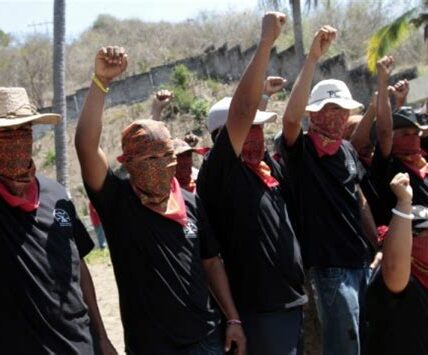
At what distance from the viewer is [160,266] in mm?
3234

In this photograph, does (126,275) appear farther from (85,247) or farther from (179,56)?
(179,56)

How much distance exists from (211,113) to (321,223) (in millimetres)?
920

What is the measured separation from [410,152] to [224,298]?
184 centimetres

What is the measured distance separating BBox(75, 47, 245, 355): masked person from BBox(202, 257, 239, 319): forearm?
0.58ft

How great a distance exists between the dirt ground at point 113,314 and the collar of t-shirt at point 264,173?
1390mm

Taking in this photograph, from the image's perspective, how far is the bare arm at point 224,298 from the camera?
360cm

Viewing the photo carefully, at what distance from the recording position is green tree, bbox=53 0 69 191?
10930 millimetres

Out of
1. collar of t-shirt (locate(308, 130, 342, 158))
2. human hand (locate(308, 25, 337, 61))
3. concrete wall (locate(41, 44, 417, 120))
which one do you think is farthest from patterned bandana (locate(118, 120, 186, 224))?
concrete wall (locate(41, 44, 417, 120))

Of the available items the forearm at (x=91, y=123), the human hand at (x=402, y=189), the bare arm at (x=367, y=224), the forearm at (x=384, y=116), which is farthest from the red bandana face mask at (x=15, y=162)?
the forearm at (x=384, y=116)

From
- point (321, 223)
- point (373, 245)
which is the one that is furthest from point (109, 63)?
point (373, 245)

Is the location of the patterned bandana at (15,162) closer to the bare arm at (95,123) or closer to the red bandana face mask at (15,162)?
the red bandana face mask at (15,162)

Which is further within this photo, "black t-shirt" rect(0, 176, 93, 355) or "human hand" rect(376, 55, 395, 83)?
"human hand" rect(376, 55, 395, 83)

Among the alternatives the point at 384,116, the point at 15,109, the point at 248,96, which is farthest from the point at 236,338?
the point at 384,116

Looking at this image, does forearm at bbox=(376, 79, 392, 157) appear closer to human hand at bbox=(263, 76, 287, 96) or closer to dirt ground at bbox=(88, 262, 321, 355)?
human hand at bbox=(263, 76, 287, 96)
